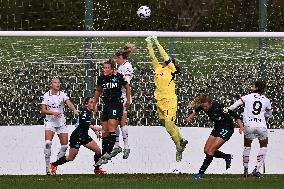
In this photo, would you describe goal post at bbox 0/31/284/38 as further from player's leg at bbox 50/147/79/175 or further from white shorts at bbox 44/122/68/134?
player's leg at bbox 50/147/79/175

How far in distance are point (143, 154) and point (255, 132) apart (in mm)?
2435

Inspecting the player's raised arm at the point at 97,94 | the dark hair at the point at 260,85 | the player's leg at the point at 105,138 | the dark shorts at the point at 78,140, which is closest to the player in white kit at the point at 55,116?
the dark shorts at the point at 78,140

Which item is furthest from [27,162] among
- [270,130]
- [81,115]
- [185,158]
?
[270,130]

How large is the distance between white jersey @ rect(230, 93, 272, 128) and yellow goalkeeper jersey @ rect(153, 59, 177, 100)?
1.52m

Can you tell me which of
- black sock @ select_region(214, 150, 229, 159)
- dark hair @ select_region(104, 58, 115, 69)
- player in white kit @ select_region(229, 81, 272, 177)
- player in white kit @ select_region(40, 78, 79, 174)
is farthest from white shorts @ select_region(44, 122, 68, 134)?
player in white kit @ select_region(229, 81, 272, 177)

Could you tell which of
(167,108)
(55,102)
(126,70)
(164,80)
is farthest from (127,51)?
(55,102)

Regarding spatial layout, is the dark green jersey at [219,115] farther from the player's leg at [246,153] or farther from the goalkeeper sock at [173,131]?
the goalkeeper sock at [173,131]

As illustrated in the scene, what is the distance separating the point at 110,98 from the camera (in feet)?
69.5

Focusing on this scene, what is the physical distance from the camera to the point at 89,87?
22375 millimetres

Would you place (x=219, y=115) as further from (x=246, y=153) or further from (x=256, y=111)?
(x=246, y=153)

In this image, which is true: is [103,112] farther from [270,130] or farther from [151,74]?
[270,130]

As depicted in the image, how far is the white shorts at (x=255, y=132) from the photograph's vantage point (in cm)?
2105

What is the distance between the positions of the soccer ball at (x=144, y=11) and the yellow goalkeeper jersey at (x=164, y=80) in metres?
1.47

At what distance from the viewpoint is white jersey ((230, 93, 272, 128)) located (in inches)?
826
